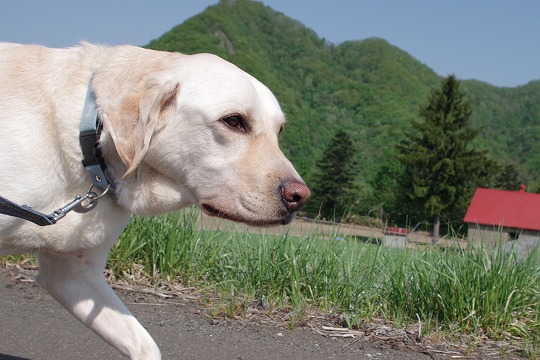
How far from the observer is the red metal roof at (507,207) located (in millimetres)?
41750

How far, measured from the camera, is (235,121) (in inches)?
106

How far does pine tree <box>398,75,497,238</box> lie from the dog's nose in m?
48.2

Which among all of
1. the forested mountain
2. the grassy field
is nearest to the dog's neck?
the grassy field

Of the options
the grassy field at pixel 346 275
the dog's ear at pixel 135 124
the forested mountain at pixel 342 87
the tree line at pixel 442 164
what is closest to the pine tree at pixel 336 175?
the tree line at pixel 442 164

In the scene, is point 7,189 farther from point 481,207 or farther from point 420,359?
point 481,207

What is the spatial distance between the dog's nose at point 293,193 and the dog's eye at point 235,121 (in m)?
0.31

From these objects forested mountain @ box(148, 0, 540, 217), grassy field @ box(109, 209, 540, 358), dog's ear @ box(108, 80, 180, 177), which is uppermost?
forested mountain @ box(148, 0, 540, 217)

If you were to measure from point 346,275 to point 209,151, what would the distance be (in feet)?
7.27

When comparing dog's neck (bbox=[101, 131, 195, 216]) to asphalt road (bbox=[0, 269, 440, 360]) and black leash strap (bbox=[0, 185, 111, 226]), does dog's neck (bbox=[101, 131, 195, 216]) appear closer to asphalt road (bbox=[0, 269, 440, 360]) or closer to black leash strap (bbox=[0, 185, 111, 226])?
black leash strap (bbox=[0, 185, 111, 226])

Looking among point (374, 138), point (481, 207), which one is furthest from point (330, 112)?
point (481, 207)

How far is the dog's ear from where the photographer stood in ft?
8.34

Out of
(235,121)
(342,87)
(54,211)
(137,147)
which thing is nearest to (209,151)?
(235,121)

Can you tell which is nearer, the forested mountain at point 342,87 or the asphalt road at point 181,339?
the asphalt road at point 181,339

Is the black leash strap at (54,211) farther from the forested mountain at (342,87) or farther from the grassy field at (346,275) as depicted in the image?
the forested mountain at (342,87)
